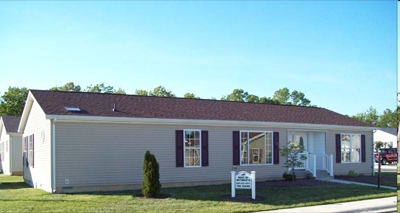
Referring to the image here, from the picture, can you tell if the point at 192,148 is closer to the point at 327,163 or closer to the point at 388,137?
the point at 327,163

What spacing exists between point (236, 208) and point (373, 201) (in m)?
4.68

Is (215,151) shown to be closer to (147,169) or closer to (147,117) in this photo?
(147,117)

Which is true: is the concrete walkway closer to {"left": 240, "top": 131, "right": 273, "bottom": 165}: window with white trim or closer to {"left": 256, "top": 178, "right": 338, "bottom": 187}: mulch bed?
{"left": 256, "top": 178, "right": 338, "bottom": 187}: mulch bed

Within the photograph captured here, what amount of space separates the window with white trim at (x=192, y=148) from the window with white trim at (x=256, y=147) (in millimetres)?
2033

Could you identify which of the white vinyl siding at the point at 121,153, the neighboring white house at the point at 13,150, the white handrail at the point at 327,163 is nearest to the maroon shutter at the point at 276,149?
the white vinyl siding at the point at 121,153

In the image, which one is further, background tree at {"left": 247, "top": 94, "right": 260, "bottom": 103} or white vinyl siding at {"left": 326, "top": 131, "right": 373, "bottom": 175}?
background tree at {"left": 247, "top": 94, "right": 260, "bottom": 103}

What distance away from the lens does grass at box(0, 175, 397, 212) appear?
11.5 metres

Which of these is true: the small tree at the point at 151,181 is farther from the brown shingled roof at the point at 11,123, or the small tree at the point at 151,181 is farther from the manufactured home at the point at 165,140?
the brown shingled roof at the point at 11,123

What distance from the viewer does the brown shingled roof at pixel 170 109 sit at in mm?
15914

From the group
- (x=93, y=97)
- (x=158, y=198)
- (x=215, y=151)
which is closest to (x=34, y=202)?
(x=158, y=198)

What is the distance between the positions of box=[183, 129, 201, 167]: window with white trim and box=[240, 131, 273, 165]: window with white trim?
203 cm

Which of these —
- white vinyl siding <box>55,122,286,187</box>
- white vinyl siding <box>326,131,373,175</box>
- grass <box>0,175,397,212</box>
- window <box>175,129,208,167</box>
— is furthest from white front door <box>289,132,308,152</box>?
window <box>175,129,208,167</box>

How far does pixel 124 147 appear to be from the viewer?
621 inches

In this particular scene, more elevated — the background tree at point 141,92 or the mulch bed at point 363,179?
the background tree at point 141,92
